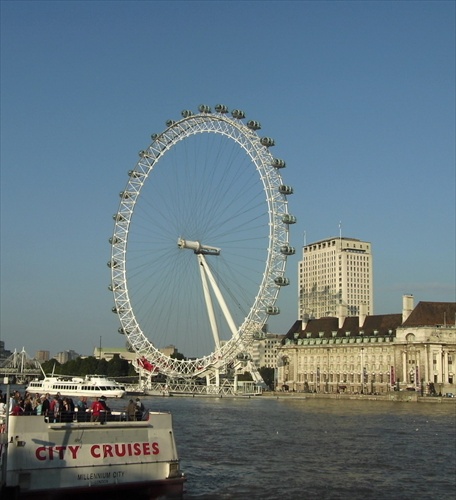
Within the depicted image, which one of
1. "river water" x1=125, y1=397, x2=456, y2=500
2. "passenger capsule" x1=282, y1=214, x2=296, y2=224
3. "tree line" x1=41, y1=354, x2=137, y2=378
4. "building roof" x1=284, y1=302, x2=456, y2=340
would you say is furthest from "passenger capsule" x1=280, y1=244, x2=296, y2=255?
"tree line" x1=41, y1=354, x2=137, y2=378

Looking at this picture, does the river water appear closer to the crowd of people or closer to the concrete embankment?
the crowd of people

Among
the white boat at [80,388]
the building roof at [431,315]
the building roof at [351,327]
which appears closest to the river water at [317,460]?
the white boat at [80,388]

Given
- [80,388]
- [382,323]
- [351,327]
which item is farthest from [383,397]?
[80,388]

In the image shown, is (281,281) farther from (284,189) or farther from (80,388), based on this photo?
(80,388)

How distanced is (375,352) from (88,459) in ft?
401

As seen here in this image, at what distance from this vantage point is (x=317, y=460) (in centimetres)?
3856

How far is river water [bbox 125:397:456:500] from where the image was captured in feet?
97.6

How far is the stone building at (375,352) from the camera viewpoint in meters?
131

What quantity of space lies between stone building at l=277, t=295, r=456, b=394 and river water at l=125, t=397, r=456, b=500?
67.3 m

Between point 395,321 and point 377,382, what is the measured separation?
10656 millimetres

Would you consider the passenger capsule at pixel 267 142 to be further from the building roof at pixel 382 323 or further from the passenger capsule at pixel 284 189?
the building roof at pixel 382 323

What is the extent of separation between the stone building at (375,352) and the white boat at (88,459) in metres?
108

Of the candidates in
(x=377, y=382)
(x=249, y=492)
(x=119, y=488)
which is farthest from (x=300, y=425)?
(x=377, y=382)

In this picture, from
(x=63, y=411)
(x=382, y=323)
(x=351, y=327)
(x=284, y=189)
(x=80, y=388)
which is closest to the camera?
(x=63, y=411)
